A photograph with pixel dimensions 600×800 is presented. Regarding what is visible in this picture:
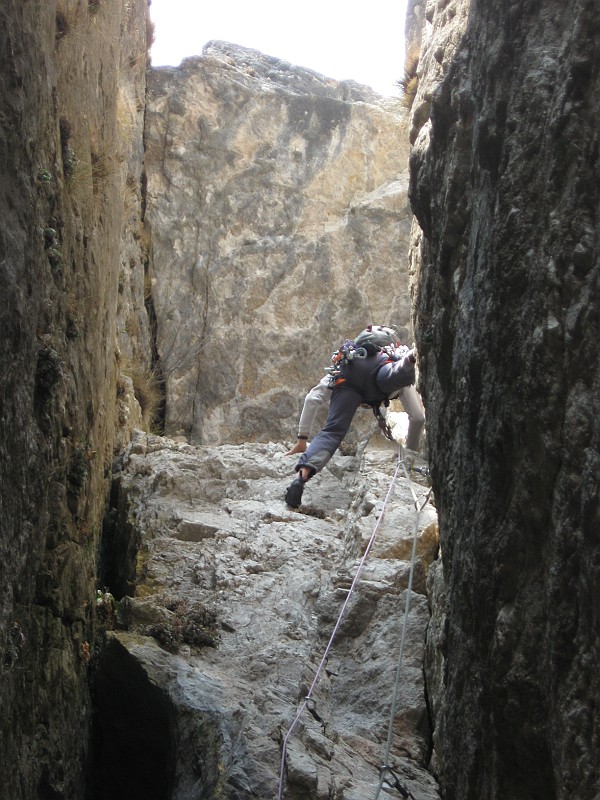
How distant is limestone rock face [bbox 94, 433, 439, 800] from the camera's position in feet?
18.3

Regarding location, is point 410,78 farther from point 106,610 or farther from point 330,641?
point 106,610

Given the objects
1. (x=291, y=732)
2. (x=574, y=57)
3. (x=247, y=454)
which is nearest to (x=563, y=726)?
(x=574, y=57)

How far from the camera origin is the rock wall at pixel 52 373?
4770 millimetres

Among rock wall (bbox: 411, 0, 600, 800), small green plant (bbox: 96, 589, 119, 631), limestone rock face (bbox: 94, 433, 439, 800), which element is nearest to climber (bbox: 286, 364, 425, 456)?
limestone rock face (bbox: 94, 433, 439, 800)

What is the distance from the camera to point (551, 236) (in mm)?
3512

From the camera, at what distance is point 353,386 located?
9.13m

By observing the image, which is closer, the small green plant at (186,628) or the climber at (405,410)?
the small green plant at (186,628)

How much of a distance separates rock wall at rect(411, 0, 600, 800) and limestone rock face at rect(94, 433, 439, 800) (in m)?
0.85

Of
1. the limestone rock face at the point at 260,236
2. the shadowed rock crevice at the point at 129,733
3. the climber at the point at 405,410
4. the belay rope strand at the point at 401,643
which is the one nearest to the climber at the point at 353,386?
the climber at the point at 405,410

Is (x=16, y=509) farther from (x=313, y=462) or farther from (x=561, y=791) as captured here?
(x=313, y=462)

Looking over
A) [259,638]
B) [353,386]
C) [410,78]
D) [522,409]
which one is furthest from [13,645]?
[410,78]

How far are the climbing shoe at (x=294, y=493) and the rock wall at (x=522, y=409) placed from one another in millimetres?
3509

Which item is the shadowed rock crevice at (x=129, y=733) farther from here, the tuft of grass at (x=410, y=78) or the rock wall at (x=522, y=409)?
the tuft of grass at (x=410, y=78)

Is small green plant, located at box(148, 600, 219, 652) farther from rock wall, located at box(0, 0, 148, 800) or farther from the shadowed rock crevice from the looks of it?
rock wall, located at box(0, 0, 148, 800)
